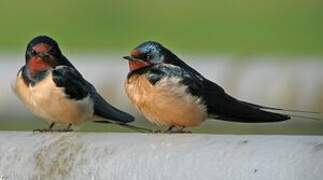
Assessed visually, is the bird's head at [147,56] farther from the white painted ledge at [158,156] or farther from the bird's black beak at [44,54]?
the white painted ledge at [158,156]

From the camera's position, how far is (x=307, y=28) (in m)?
5.83

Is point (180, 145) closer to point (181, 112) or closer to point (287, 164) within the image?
point (287, 164)

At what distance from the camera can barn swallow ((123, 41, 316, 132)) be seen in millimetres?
1977

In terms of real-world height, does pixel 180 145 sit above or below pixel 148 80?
below

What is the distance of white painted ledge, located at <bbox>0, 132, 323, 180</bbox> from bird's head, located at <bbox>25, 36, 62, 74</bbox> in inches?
23.1

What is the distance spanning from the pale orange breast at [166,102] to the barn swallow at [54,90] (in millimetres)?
148

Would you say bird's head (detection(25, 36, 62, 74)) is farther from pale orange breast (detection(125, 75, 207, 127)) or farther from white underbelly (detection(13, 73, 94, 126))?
pale orange breast (detection(125, 75, 207, 127))

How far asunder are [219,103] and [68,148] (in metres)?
0.59

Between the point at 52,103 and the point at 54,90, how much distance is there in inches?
1.3

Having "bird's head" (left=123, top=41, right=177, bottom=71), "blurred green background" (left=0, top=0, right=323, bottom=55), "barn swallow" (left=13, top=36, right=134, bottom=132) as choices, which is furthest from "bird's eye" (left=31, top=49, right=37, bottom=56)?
"blurred green background" (left=0, top=0, right=323, bottom=55)

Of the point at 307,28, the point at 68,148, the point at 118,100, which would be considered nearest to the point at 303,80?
the point at 118,100

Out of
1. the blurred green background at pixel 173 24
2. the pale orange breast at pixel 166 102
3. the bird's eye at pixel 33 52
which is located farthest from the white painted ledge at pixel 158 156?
the blurred green background at pixel 173 24

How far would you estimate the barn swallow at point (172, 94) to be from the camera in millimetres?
1977

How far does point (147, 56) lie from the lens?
2.04 m
